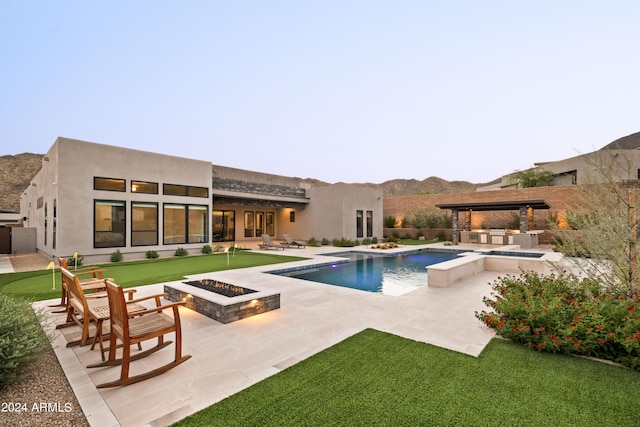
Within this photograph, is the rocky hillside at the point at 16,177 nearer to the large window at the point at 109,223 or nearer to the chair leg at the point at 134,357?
the large window at the point at 109,223

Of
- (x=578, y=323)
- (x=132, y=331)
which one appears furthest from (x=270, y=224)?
(x=578, y=323)

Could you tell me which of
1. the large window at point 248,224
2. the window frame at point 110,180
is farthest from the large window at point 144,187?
the large window at point 248,224

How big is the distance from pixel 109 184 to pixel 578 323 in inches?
593

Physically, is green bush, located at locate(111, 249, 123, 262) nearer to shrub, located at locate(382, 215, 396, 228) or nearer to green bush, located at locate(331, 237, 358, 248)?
green bush, located at locate(331, 237, 358, 248)

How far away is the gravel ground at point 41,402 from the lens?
92.7 inches

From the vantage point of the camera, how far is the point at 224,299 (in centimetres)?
502

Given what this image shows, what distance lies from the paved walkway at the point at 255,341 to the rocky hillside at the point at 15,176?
Answer: 5849cm

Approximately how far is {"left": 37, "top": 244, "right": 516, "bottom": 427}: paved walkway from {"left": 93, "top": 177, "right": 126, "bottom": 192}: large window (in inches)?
289

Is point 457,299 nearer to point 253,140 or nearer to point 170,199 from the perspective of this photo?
point 170,199

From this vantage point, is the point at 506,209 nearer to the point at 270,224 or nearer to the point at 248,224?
the point at 270,224

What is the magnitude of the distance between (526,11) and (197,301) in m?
16.5

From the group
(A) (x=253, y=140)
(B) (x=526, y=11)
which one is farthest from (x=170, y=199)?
(A) (x=253, y=140)

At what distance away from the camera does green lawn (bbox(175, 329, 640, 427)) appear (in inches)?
92.3

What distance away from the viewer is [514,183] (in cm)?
3772
